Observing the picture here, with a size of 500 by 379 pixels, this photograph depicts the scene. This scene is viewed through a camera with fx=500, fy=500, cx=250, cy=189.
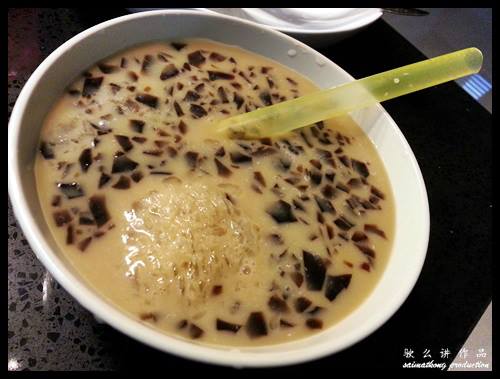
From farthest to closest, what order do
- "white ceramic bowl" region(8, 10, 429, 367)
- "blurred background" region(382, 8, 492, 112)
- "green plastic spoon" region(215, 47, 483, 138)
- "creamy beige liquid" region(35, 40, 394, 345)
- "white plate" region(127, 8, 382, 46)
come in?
1. "blurred background" region(382, 8, 492, 112)
2. "white plate" region(127, 8, 382, 46)
3. "green plastic spoon" region(215, 47, 483, 138)
4. "creamy beige liquid" region(35, 40, 394, 345)
5. "white ceramic bowl" region(8, 10, 429, 367)

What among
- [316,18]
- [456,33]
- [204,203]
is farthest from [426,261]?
[456,33]

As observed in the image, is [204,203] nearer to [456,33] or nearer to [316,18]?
[316,18]

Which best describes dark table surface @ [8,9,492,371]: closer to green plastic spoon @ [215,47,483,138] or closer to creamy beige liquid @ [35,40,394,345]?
creamy beige liquid @ [35,40,394,345]

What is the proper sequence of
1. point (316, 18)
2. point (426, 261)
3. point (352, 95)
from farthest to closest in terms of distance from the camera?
point (316, 18)
point (426, 261)
point (352, 95)

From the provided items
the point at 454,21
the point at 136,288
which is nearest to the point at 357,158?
the point at 136,288

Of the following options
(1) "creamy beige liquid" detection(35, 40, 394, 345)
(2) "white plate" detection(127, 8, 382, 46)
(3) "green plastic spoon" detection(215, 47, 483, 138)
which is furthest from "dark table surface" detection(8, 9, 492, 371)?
(3) "green plastic spoon" detection(215, 47, 483, 138)

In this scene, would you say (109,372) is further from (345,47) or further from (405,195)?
(345,47)
